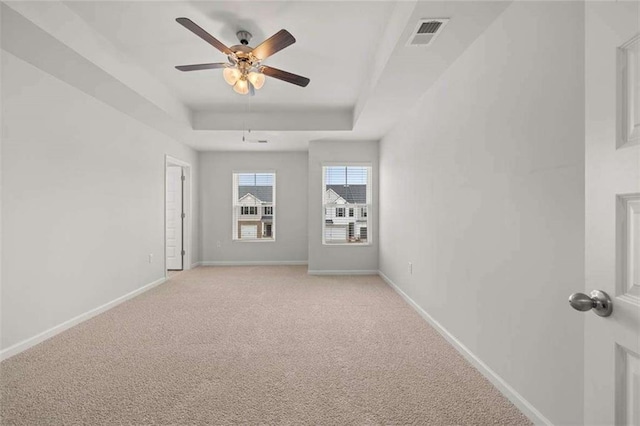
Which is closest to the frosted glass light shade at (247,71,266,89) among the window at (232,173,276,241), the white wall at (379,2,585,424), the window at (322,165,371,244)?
the white wall at (379,2,585,424)

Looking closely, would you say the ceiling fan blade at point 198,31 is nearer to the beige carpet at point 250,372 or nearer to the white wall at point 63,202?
the white wall at point 63,202

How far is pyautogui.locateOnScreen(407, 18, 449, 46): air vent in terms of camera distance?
2066 mm

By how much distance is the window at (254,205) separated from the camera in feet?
22.7

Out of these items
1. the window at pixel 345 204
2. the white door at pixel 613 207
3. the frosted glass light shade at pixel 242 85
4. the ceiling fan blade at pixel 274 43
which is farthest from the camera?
the window at pixel 345 204

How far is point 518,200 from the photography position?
1.83 metres

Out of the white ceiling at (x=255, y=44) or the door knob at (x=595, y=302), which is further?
the white ceiling at (x=255, y=44)

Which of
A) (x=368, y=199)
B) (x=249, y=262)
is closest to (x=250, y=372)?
(x=368, y=199)

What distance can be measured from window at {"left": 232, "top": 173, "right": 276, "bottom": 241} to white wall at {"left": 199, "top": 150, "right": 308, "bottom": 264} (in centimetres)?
16

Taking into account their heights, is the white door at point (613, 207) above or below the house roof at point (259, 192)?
below

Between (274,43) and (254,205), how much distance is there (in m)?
4.78

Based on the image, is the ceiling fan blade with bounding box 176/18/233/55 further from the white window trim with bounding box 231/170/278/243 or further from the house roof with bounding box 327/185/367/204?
the white window trim with bounding box 231/170/278/243

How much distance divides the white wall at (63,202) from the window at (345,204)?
3081 millimetres

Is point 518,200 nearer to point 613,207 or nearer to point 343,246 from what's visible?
point 613,207

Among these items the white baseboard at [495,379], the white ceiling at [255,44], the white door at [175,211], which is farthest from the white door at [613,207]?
the white door at [175,211]
